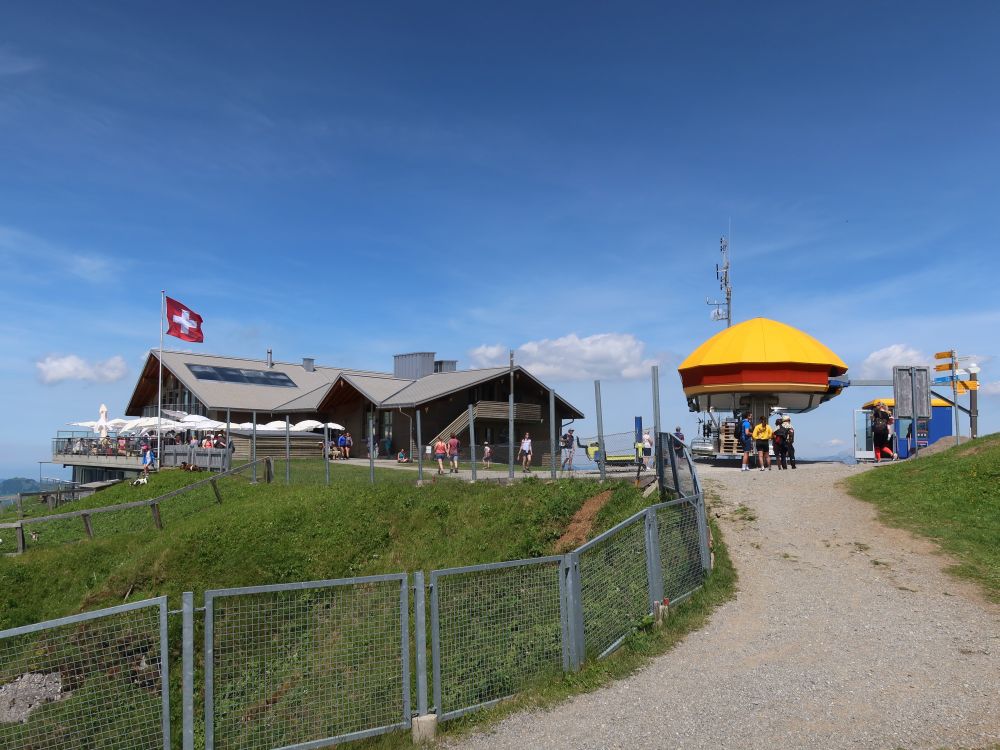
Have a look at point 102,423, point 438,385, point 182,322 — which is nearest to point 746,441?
point 438,385

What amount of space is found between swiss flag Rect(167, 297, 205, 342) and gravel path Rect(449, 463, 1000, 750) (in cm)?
3101

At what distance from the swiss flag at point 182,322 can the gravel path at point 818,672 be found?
1221 inches

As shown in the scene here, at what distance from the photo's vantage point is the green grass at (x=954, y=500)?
11.8 m

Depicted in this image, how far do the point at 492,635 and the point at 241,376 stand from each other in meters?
44.2

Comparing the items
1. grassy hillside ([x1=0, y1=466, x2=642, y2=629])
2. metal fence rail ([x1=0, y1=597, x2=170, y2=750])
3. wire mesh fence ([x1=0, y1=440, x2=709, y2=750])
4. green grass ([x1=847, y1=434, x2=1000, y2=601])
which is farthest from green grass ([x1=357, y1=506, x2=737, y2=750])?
grassy hillside ([x1=0, y1=466, x2=642, y2=629])

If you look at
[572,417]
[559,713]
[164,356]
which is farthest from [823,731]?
[164,356]

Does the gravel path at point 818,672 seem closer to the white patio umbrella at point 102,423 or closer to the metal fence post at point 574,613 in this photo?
the metal fence post at point 574,613

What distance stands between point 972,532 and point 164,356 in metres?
46.0

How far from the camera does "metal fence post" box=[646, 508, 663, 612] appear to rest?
9.39m

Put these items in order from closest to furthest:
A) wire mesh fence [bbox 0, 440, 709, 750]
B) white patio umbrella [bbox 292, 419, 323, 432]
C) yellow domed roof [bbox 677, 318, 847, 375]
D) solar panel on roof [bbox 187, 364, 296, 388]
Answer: wire mesh fence [bbox 0, 440, 709, 750], yellow domed roof [bbox 677, 318, 847, 375], white patio umbrella [bbox 292, 419, 323, 432], solar panel on roof [bbox 187, 364, 296, 388]

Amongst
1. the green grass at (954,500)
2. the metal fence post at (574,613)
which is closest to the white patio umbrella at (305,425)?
the green grass at (954,500)

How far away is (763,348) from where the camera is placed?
1021 inches

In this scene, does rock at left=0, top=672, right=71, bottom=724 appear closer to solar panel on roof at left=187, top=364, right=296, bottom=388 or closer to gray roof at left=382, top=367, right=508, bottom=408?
gray roof at left=382, top=367, right=508, bottom=408

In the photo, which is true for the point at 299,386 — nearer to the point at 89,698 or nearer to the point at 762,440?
the point at 762,440
